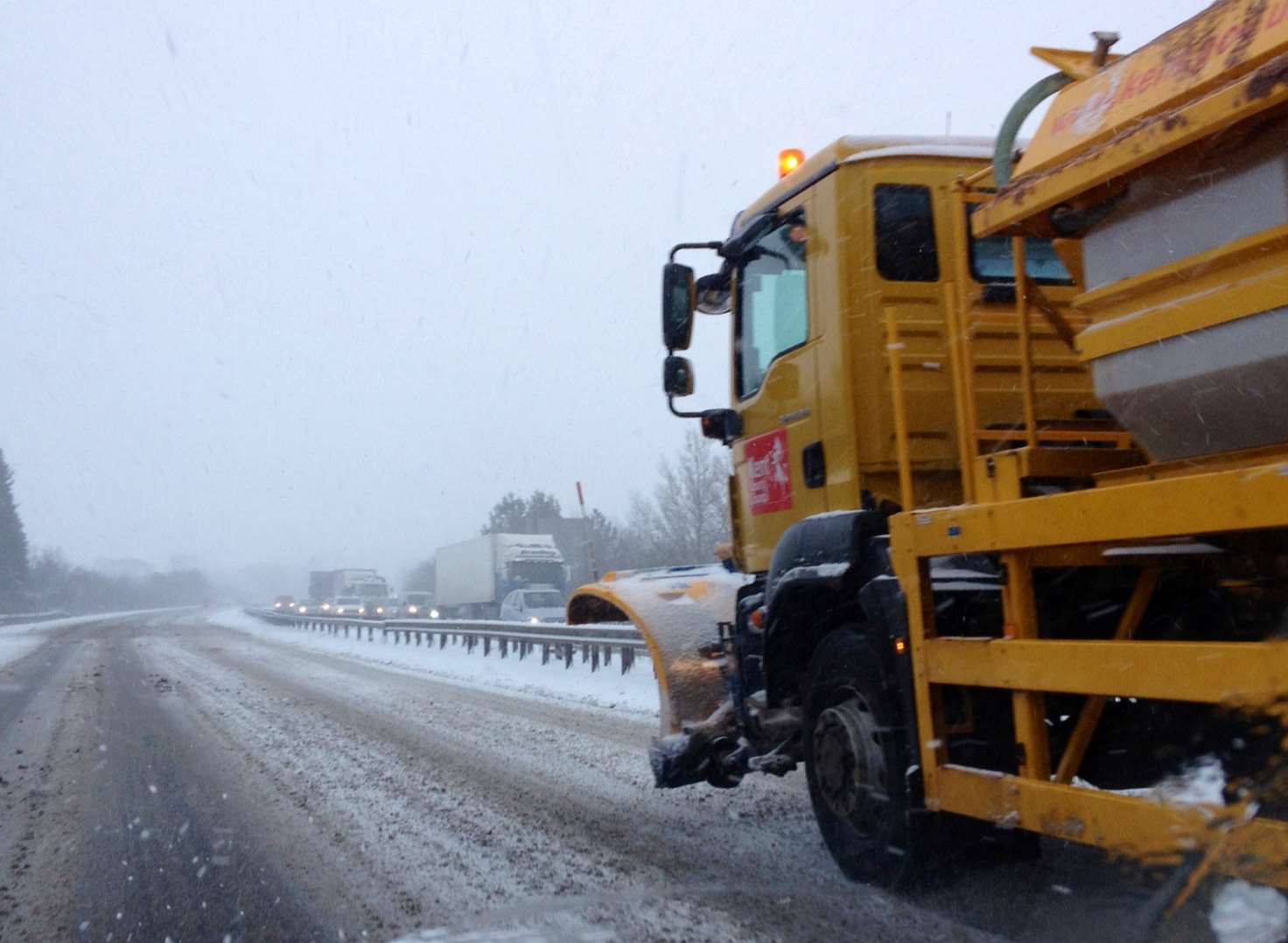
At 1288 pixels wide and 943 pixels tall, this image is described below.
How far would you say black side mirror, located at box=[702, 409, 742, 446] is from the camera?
17.6 ft

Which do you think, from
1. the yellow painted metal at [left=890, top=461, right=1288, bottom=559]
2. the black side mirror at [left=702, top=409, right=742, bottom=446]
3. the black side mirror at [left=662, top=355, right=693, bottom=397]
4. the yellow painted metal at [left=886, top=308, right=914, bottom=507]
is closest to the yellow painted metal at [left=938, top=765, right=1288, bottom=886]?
the yellow painted metal at [left=890, top=461, right=1288, bottom=559]

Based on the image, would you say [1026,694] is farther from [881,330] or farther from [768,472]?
[768,472]

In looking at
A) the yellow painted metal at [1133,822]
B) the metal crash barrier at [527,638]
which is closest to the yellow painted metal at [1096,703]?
the yellow painted metal at [1133,822]

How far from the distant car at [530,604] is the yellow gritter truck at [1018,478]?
984 inches

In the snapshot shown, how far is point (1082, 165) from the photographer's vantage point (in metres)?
2.97

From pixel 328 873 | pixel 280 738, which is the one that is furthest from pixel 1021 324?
pixel 280 738

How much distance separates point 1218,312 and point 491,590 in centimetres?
3368

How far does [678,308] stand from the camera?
5.38 metres

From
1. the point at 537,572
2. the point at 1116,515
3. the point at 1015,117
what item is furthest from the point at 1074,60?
the point at 537,572

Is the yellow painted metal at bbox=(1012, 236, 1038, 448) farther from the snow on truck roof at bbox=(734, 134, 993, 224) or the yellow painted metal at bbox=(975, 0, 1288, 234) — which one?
the snow on truck roof at bbox=(734, 134, 993, 224)

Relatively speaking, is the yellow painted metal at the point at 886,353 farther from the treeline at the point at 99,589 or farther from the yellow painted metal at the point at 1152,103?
the treeline at the point at 99,589

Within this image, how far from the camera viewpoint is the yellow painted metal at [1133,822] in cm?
250

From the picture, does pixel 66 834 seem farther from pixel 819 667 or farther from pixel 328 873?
pixel 819 667

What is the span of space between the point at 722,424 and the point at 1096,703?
2632 millimetres
